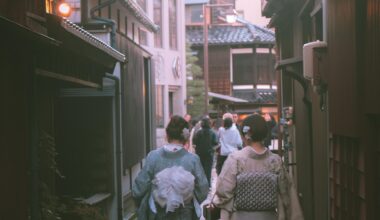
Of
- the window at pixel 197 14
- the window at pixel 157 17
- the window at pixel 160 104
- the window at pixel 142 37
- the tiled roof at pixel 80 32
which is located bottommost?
the window at pixel 160 104

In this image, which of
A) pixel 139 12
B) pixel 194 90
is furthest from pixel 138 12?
pixel 194 90

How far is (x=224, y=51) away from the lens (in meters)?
49.6

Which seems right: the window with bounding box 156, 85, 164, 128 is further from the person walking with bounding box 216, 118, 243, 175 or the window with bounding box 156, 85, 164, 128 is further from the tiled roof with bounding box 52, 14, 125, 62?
the tiled roof with bounding box 52, 14, 125, 62

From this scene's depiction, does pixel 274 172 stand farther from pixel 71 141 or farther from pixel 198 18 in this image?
pixel 198 18

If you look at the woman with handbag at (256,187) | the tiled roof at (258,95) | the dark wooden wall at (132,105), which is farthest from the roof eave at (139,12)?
the tiled roof at (258,95)

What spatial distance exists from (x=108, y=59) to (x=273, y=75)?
40.8 meters

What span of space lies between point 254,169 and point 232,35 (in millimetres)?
43556

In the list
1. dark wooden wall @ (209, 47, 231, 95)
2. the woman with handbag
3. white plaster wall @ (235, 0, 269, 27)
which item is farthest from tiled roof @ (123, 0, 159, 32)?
white plaster wall @ (235, 0, 269, 27)

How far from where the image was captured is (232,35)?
49.8 meters

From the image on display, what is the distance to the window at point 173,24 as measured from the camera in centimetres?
3384

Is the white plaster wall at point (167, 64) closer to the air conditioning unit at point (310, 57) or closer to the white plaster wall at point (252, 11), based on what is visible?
the air conditioning unit at point (310, 57)

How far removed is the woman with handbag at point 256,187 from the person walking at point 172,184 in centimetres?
86

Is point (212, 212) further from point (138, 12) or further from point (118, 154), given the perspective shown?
point (138, 12)

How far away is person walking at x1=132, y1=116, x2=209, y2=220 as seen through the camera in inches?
301
